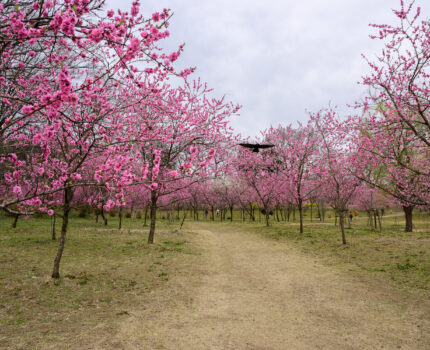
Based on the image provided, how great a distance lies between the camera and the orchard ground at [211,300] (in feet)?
14.6

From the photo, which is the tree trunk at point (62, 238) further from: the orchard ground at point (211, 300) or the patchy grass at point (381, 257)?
the patchy grass at point (381, 257)

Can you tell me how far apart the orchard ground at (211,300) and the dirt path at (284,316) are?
0.07ft

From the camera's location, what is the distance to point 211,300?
634 centimetres

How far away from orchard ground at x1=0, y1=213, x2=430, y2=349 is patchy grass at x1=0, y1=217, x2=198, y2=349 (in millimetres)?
26

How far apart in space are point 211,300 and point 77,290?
132 inches

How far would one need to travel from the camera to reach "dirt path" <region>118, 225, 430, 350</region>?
4387 mm

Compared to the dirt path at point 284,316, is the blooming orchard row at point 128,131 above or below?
above

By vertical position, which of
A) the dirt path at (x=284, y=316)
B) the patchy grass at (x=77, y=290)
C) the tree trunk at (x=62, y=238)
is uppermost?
the tree trunk at (x=62, y=238)

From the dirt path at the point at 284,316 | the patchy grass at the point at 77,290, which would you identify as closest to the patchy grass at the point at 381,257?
the dirt path at the point at 284,316

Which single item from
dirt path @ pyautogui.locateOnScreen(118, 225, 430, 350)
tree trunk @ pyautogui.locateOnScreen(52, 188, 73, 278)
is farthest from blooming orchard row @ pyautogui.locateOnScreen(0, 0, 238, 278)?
dirt path @ pyautogui.locateOnScreen(118, 225, 430, 350)

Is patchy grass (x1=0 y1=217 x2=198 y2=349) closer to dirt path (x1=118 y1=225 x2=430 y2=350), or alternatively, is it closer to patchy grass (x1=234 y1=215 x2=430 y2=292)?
dirt path (x1=118 y1=225 x2=430 y2=350)

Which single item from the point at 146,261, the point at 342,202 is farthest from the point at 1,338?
the point at 342,202

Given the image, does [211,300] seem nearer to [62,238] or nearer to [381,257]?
[62,238]

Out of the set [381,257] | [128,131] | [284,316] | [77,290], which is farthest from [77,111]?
[381,257]
